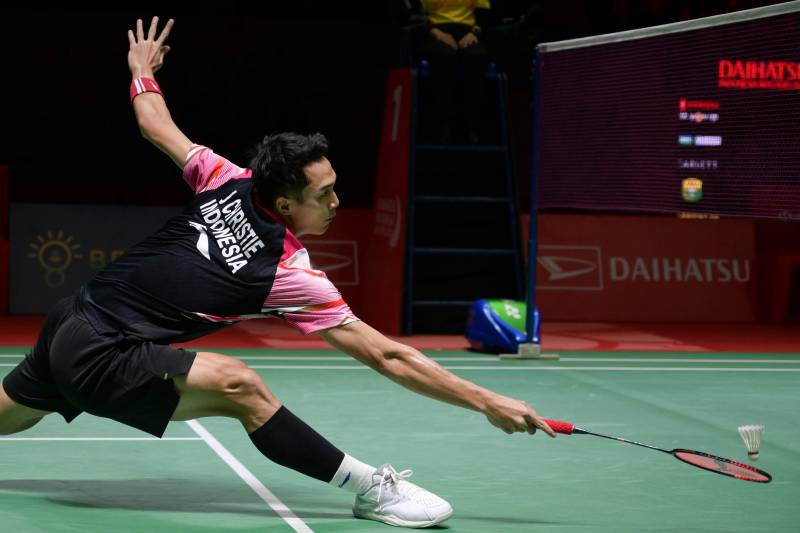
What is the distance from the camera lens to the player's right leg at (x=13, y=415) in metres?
4.82

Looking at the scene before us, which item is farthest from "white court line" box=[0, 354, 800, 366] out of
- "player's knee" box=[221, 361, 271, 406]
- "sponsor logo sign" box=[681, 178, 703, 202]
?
"player's knee" box=[221, 361, 271, 406]

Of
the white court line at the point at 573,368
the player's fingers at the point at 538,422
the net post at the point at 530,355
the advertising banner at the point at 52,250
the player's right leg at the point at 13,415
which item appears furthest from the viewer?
the advertising banner at the point at 52,250

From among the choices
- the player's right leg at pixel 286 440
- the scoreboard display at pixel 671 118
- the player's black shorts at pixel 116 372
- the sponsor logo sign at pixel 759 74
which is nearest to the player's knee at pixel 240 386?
the player's right leg at pixel 286 440

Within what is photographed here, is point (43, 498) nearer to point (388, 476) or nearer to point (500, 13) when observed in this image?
point (388, 476)

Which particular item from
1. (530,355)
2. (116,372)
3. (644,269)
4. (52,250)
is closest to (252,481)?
(116,372)

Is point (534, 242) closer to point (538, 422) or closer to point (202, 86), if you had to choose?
point (538, 422)

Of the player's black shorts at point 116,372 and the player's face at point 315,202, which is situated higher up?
the player's face at point 315,202

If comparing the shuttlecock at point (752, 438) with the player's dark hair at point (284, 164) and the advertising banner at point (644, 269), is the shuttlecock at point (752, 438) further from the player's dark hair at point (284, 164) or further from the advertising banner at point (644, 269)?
the advertising banner at point (644, 269)

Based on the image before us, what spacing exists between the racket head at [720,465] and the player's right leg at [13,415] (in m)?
2.25

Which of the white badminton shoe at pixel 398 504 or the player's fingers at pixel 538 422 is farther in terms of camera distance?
the white badminton shoe at pixel 398 504

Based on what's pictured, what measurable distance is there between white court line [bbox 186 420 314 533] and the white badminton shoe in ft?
0.77

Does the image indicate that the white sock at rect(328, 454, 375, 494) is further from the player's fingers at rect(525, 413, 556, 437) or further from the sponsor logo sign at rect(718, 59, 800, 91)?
the sponsor logo sign at rect(718, 59, 800, 91)

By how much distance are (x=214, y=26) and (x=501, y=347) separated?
21.5 ft

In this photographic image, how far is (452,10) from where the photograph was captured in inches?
442
